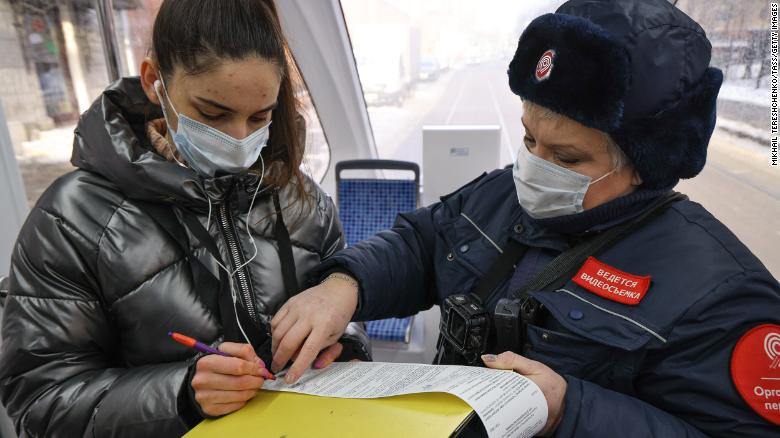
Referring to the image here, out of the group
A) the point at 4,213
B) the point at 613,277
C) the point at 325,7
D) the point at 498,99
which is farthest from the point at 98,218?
the point at 498,99

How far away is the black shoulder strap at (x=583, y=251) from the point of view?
1002mm

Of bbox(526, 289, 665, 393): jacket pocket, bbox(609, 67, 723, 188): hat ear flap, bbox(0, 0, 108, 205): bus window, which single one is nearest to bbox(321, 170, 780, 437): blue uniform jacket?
bbox(526, 289, 665, 393): jacket pocket

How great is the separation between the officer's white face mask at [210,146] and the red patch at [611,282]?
80cm

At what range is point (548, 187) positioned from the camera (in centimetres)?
107

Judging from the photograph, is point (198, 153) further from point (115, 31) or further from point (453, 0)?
point (453, 0)

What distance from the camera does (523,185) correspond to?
3.70 feet

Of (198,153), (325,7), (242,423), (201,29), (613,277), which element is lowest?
(242,423)

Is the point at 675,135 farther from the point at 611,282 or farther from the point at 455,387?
the point at 455,387

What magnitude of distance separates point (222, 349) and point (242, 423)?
14cm

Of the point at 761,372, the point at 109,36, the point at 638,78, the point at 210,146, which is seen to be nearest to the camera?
the point at 761,372

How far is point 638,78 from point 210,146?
924mm

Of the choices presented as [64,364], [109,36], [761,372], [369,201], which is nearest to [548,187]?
[761,372]

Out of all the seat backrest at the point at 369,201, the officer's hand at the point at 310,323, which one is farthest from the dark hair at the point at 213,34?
the seat backrest at the point at 369,201

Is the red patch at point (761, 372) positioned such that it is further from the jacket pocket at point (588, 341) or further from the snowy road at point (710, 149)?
Answer: the snowy road at point (710, 149)
